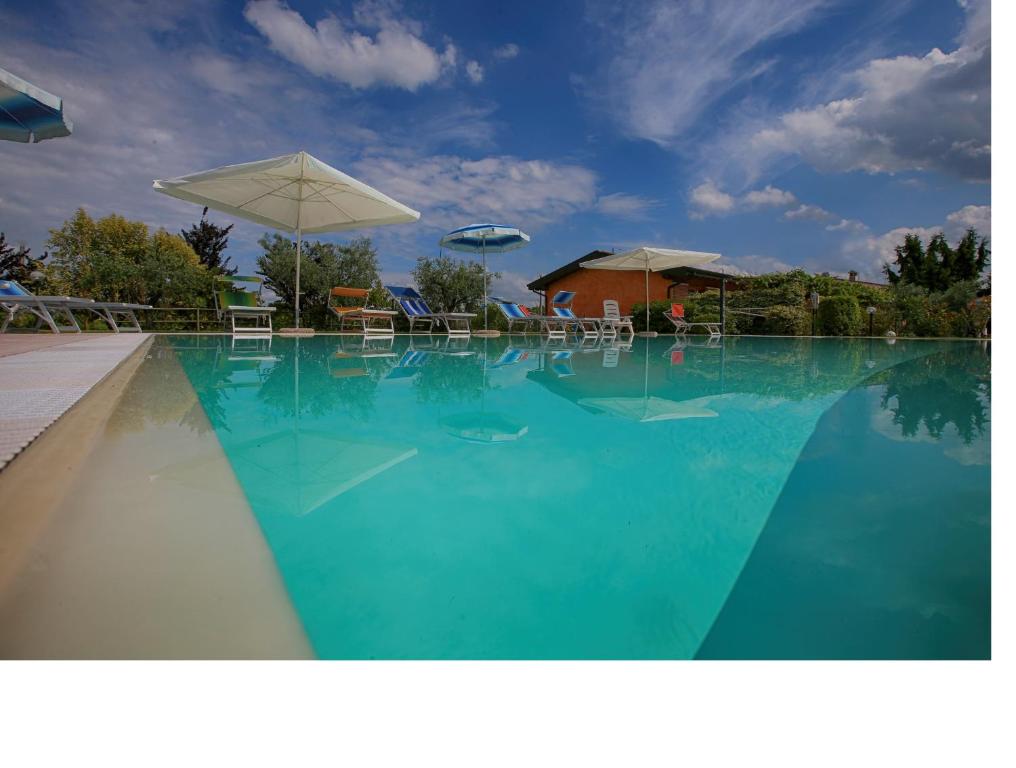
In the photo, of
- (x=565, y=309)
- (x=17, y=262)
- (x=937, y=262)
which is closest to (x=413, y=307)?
(x=565, y=309)

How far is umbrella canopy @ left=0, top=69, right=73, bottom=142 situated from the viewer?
12.3ft

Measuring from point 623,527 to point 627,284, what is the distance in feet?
65.1

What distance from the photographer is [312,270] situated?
14.9m

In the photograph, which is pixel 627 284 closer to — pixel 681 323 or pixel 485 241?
pixel 681 323

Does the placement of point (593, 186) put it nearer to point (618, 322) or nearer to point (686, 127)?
point (686, 127)

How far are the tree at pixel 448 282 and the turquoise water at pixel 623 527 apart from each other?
47.0 feet

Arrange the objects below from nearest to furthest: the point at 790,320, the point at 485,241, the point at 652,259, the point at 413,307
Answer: the point at 413,307, the point at 485,241, the point at 652,259, the point at 790,320

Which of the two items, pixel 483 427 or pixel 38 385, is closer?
pixel 483 427

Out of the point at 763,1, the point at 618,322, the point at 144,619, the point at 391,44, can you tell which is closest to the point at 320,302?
the point at 391,44

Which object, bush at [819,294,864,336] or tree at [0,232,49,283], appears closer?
bush at [819,294,864,336]

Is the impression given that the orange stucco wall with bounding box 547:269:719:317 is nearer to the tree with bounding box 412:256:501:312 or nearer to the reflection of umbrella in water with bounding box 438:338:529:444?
the tree with bounding box 412:256:501:312

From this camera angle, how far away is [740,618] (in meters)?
0.93

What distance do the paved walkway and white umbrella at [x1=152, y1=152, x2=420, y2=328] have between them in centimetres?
448

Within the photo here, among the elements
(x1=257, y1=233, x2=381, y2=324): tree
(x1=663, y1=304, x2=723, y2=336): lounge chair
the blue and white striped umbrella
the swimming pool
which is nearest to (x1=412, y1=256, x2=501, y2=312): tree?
(x1=257, y1=233, x2=381, y2=324): tree
